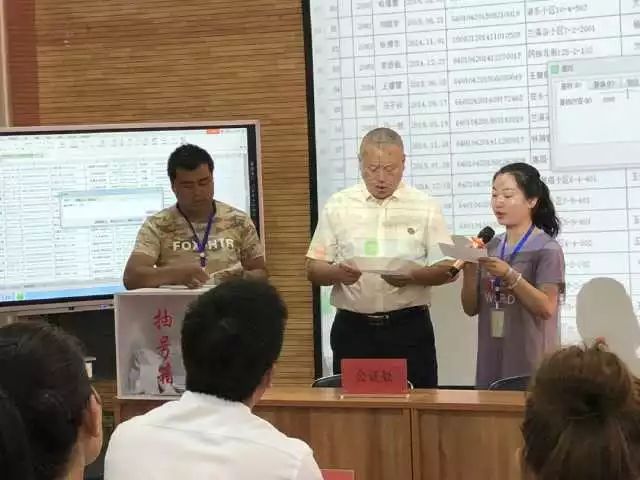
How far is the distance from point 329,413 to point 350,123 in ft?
6.70

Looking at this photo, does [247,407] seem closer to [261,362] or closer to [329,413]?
[261,362]

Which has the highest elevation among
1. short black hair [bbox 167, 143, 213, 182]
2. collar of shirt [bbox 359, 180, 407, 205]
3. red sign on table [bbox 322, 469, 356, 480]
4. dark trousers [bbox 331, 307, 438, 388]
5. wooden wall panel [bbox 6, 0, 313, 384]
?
wooden wall panel [bbox 6, 0, 313, 384]

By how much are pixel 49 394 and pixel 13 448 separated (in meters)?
0.20

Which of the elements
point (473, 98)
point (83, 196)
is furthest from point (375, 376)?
point (83, 196)

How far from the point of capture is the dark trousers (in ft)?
11.5

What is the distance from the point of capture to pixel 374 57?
4324mm

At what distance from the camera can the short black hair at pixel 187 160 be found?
3387mm

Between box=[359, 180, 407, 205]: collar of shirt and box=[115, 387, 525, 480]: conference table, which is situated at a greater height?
box=[359, 180, 407, 205]: collar of shirt

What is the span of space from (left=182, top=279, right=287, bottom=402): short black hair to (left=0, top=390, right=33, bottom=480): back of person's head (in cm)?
60

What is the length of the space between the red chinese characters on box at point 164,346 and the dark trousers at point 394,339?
3.08ft

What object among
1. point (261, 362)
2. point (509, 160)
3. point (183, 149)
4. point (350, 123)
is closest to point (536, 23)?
point (509, 160)

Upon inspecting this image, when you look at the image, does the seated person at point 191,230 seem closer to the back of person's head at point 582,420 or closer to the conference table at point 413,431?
the conference table at point 413,431

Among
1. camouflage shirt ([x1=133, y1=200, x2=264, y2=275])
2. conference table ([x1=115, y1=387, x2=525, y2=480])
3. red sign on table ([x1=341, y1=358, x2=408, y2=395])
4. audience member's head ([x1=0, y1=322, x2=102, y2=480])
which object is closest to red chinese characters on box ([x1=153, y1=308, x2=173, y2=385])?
conference table ([x1=115, y1=387, x2=525, y2=480])

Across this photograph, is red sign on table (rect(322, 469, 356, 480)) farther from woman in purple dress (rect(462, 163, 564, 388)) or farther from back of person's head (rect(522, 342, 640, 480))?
woman in purple dress (rect(462, 163, 564, 388))
